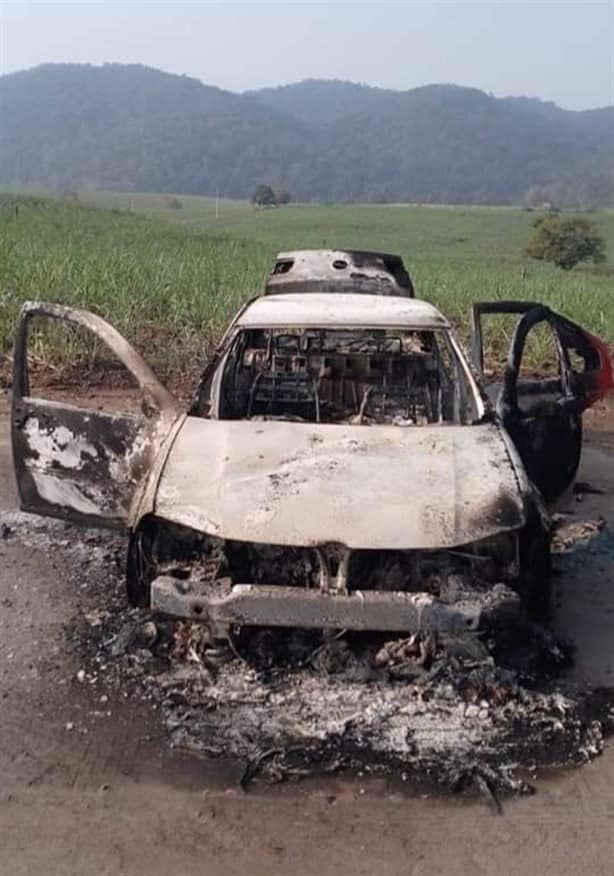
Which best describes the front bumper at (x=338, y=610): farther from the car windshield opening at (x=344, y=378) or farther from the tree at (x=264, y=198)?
the tree at (x=264, y=198)

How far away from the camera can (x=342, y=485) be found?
459cm

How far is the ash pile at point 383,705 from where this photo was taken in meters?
4.01

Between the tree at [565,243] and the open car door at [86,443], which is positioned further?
the tree at [565,243]

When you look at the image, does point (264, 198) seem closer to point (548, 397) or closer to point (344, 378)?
point (344, 378)

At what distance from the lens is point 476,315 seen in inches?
261

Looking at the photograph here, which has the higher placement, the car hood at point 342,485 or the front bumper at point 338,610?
the car hood at point 342,485

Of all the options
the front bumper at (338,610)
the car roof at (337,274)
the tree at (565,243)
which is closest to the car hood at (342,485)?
the front bumper at (338,610)

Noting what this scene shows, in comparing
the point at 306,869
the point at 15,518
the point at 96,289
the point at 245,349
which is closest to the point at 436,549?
the point at 306,869

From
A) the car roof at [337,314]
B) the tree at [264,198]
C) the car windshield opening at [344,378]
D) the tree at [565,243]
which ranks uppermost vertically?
the car roof at [337,314]

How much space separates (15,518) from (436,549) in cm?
327

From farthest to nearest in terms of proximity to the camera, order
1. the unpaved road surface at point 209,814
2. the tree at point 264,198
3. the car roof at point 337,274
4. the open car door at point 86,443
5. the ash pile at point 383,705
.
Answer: the tree at point 264,198 → the car roof at point 337,274 → the open car door at point 86,443 → the ash pile at point 383,705 → the unpaved road surface at point 209,814

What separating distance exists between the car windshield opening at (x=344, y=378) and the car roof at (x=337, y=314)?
0.24ft

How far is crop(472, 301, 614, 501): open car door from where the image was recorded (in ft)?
19.5

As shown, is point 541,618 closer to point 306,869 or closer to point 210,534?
point 210,534
